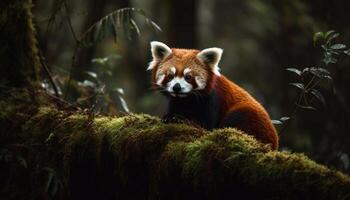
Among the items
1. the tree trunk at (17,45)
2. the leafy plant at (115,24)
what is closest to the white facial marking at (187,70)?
the leafy plant at (115,24)

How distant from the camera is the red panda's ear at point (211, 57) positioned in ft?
18.2

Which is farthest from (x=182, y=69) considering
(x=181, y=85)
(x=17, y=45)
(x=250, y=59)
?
(x=250, y=59)

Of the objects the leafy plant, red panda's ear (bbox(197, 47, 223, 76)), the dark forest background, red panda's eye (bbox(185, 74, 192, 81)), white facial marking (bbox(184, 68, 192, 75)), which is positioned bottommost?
the dark forest background

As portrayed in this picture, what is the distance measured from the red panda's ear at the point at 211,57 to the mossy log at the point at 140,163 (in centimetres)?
120

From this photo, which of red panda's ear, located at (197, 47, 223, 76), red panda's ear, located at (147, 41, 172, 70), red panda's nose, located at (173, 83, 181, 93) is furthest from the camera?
red panda's ear, located at (147, 41, 172, 70)

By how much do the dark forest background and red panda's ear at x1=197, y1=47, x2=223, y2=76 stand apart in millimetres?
546

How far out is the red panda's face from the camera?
5242mm

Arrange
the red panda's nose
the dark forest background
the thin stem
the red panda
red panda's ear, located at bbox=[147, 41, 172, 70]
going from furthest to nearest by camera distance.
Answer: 1. the dark forest background
2. the thin stem
3. red panda's ear, located at bbox=[147, 41, 172, 70]
4. the red panda
5. the red panda's nose

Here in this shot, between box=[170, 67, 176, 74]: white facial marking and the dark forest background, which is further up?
box=[170, 67, 176, 74]: white facial marking

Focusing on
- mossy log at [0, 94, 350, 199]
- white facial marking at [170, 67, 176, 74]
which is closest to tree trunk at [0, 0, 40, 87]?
mossy log at [0, 94, 350, 199]

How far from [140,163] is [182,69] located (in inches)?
58.7

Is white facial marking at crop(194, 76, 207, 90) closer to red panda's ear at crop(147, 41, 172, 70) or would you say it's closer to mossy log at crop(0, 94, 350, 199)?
red panda's ear at crop(147, 41, 172, 70)

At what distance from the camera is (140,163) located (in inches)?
162

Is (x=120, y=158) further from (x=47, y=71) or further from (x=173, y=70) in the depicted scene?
(x=47, y=71)
